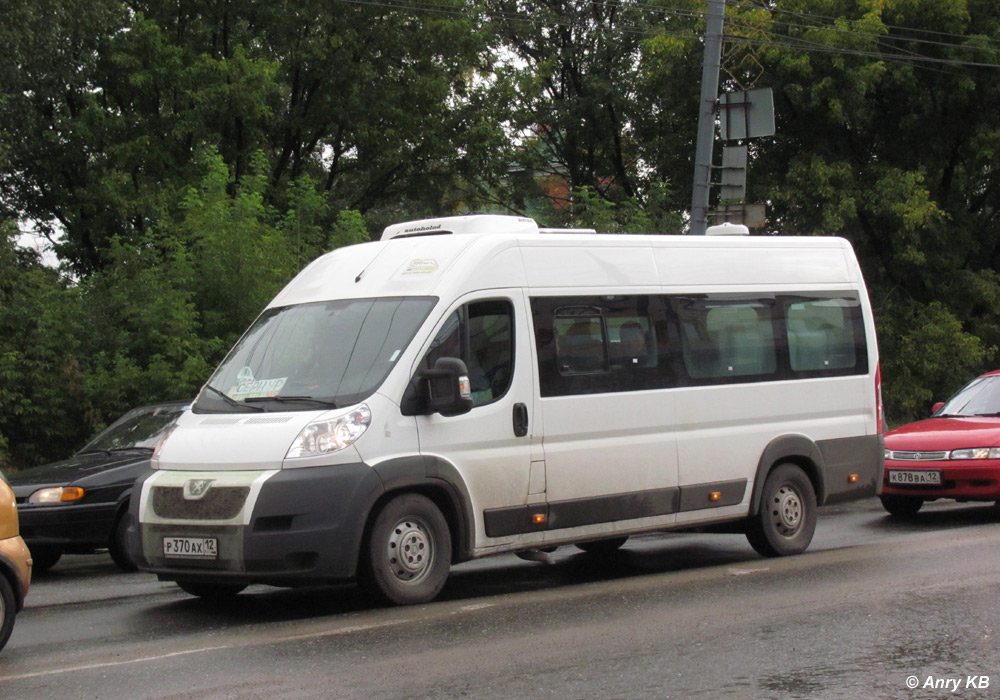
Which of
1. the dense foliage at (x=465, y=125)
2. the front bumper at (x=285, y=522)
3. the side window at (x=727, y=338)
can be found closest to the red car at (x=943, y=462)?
the side window at (x=727, y=338)

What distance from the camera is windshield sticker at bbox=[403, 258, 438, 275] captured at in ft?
28.5

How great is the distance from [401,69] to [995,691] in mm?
25196

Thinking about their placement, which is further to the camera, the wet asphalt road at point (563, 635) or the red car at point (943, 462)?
the red car at point (943, 462)

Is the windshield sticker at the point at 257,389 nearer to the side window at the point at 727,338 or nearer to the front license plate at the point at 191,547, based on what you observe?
the front license plate at the point at 191,547

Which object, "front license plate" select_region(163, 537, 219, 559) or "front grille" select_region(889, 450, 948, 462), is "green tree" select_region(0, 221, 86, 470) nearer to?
"front license plate" select_region(163, 537, 219, 559)

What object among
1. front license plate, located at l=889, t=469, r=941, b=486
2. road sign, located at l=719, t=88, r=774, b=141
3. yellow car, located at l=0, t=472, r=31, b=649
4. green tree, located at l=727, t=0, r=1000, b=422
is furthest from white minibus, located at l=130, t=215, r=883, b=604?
green tree, located at l=727, t=0, r=1000, b=422

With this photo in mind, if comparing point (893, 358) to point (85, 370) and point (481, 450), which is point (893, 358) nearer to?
point (85, 370)

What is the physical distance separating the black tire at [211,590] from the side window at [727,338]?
382 centimetres

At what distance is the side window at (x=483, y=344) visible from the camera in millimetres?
8453

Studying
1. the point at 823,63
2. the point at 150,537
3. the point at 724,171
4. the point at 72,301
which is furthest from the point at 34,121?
the point at 150,537

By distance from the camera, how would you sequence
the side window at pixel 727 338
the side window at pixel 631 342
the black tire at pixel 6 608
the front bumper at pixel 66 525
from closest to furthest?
1. the black tire at pixel 6 608
2. the side window at pixel 631 342
3. the side window at pixel 727 338
4. the front bumper at pixel 66 525

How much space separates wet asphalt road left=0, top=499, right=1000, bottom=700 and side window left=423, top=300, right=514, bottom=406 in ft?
4.75

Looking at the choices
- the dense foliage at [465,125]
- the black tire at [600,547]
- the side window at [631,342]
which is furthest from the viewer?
the dense foliage at [465,125]

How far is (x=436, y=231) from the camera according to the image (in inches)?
372
